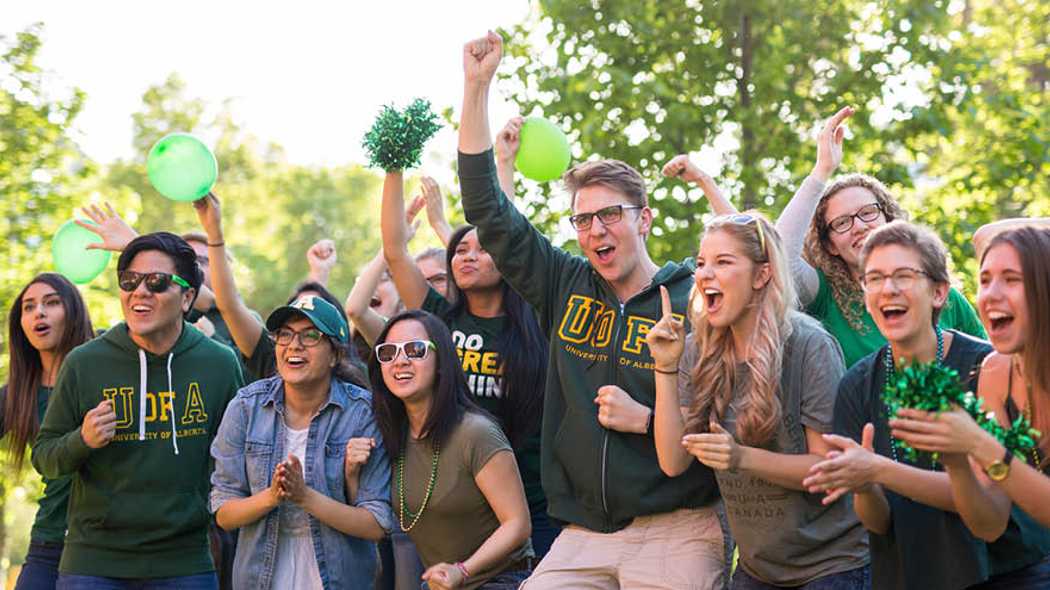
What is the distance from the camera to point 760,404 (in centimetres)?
475

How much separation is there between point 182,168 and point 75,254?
1.42m

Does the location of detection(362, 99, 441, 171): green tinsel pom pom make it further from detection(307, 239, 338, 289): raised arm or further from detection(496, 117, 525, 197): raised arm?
detection(307, 239, 338, 289): raised arm

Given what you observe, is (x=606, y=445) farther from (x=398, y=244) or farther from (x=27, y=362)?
(x=27, y=362)

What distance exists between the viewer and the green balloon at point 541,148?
6691 millimetres

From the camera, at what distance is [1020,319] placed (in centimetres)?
397

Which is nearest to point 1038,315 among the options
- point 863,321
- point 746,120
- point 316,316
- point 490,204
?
Answer: point 863,321

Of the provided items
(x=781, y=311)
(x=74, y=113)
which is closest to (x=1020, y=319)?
(x=781, y=311)

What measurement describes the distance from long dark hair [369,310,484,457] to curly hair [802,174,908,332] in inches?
69.9

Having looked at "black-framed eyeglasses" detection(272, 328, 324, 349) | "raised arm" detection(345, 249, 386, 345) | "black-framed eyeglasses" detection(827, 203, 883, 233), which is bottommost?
"black-framed eyeglasses" detection(272, 328, 324, 349)

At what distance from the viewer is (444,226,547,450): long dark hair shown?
640cm

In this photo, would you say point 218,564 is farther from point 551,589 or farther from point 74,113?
point 74,113

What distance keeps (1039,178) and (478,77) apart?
661cm

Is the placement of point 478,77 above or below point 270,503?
above

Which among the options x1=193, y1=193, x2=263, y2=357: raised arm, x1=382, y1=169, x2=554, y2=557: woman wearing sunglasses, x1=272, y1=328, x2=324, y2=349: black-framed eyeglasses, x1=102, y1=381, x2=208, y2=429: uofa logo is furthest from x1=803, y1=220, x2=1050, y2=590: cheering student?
x1=193, y1=193, x2=263, y2=357: raised arm
